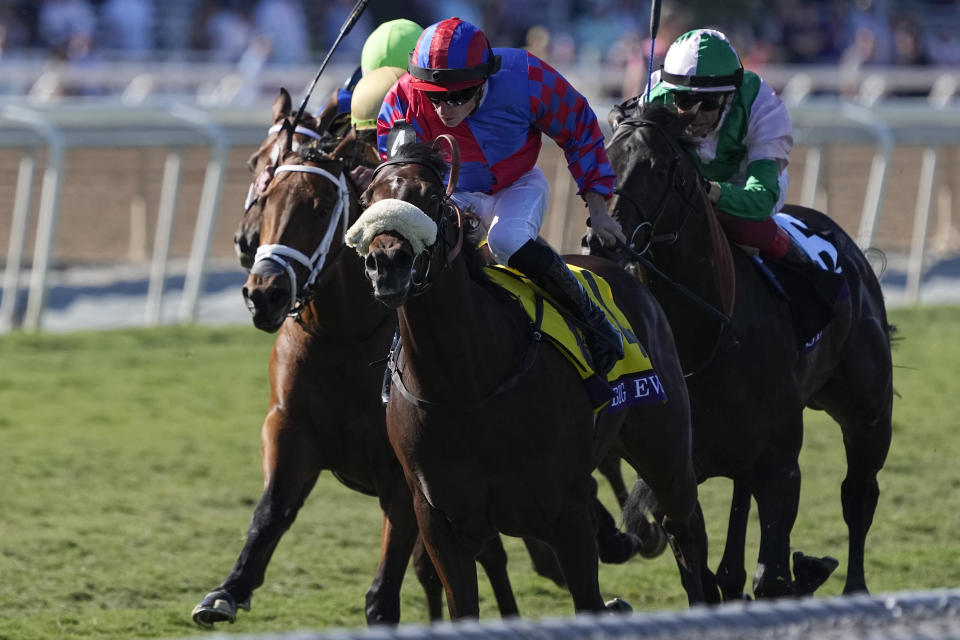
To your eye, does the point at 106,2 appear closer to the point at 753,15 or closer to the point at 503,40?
the point at 503,40

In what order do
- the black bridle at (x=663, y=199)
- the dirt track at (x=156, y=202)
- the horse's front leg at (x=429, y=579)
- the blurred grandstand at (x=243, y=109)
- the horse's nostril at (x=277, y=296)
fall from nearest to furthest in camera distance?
the horse's nostril at (x=277, y=296), the black bridle at (x=663, y=199), the horse's front leg at (x=429, y=579), the blurred grandstand at (x=243, y=109), the dirt track at (x=156, y=202)

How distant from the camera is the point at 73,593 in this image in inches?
224

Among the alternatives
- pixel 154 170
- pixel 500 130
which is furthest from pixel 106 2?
pixel 500 130

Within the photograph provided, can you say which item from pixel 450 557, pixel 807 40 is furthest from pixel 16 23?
pixel 450 557

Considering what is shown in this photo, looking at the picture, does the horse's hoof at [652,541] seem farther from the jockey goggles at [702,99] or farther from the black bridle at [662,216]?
the jockey goggles at [702,99]

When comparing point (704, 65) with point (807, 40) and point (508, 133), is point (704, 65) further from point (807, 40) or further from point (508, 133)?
point (807, 40)

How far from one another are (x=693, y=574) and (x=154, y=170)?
12.1m

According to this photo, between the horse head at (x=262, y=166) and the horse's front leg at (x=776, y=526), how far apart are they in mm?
1765

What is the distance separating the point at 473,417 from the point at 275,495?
109cm

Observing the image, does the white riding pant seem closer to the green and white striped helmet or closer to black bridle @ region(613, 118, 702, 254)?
black bridle @ region(613, 118, 702, 254)

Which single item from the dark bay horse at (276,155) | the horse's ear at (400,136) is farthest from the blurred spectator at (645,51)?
the horse's ear at (400,136)

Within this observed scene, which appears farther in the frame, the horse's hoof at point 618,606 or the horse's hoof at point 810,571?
the horse's hoof at point 810,571

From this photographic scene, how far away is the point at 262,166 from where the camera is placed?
16.7ft

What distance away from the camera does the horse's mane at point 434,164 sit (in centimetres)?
378
